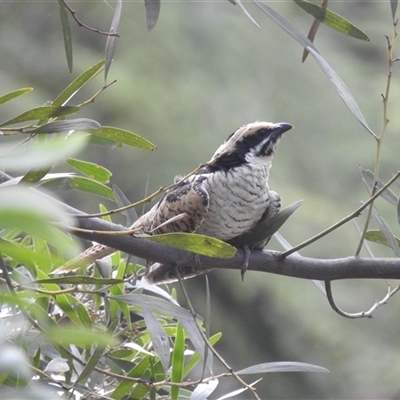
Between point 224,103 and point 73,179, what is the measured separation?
2996 mm

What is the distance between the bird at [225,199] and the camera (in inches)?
47.7

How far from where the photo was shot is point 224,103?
12.8 feet

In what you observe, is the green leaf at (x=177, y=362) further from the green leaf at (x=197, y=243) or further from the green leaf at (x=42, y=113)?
the green leaf at (x=42, y=113)

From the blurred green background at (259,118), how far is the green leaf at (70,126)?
8.45 feet

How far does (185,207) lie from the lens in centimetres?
122

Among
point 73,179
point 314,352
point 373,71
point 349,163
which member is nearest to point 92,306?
point 73,179

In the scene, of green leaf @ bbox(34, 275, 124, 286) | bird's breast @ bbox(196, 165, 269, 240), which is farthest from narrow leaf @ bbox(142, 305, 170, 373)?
bird's breast @ bbox(196, 165, 269, 240)

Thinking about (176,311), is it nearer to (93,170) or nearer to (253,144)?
(93,170)

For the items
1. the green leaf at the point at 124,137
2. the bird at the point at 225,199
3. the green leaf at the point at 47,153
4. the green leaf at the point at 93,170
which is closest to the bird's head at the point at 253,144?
the bird at the point at 225,199

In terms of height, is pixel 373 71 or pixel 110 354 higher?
pixel 373 71

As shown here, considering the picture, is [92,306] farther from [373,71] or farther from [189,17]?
[373,71]

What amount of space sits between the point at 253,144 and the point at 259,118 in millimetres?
2415

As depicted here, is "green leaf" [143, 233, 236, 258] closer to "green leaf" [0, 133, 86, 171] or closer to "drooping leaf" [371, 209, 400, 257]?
"drooping leaf" [371, 209, 400, 257]

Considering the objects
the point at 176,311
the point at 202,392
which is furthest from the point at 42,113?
the point at 202,392
